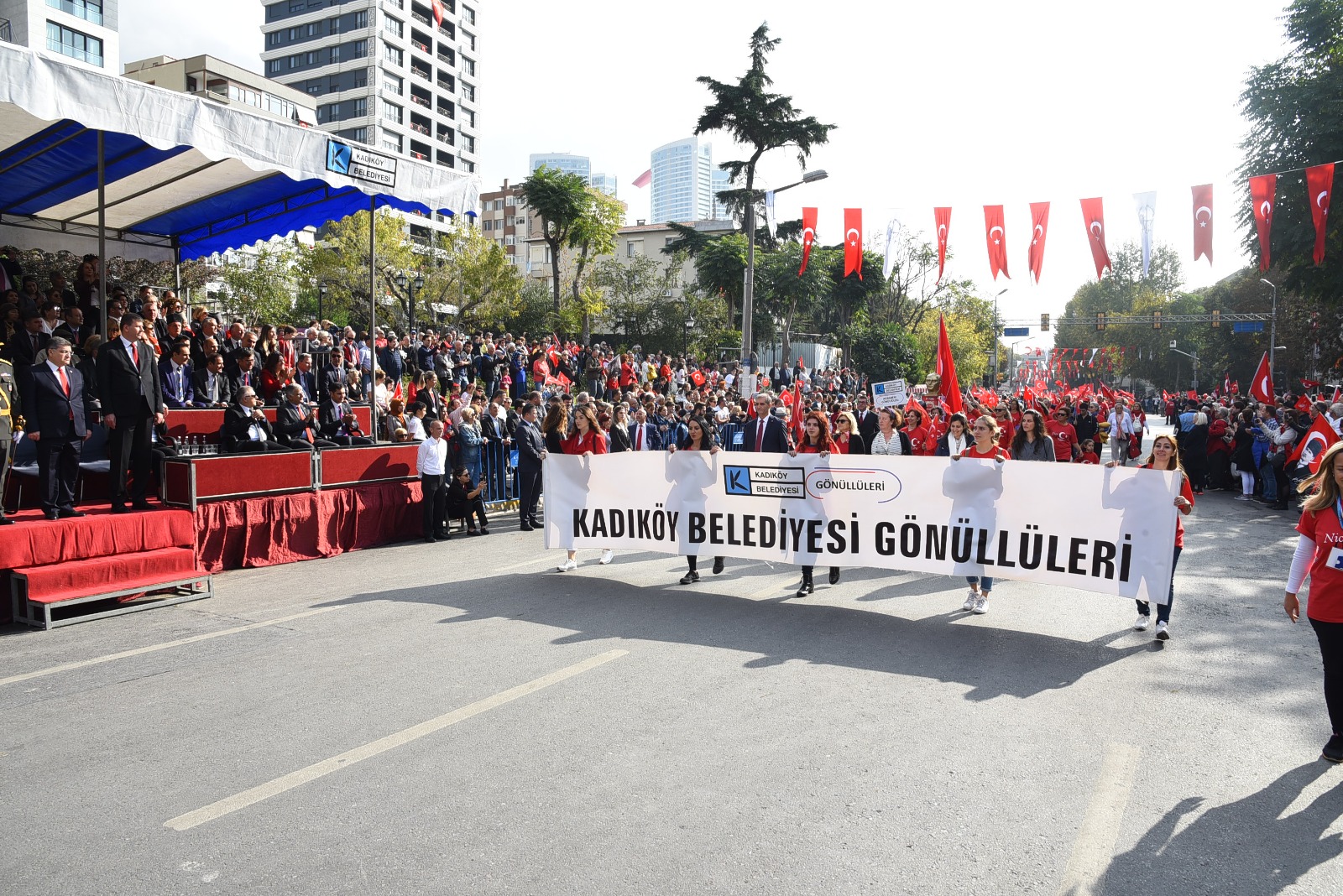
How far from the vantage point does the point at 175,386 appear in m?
12.0

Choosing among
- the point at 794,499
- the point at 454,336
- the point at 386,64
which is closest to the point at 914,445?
the point at 794,499

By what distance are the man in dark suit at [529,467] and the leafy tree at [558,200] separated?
38337mm

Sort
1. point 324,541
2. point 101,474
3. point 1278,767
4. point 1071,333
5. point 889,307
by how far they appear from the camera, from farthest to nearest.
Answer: point 1071,333
point 889,307
point 324,541
point 101,474
point 1278,767

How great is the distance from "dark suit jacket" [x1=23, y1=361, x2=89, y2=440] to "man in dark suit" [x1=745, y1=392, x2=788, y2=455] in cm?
687

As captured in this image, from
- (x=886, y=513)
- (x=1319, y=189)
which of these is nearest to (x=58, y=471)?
(x=886, y=513)

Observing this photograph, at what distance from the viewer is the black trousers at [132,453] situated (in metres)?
8.59

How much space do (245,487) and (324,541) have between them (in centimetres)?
132

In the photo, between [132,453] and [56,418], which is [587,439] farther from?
[56,418]

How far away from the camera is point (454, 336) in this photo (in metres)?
28.0

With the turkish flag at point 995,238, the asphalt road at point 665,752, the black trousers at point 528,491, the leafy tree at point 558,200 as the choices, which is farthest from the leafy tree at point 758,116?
the asphalt road at point 665,752

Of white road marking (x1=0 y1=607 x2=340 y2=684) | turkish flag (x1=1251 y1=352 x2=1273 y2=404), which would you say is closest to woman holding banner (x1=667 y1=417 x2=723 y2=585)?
white road marking (x1=0 y1=607 x2=340 y2=684)

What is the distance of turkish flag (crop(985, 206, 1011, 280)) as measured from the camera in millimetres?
17734

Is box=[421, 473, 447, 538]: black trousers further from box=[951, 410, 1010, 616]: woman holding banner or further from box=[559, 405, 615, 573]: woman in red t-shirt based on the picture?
box=[951, 410, 1010, 616]: woman holding banner

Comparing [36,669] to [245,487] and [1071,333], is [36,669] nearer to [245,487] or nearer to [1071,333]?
[245,487]
